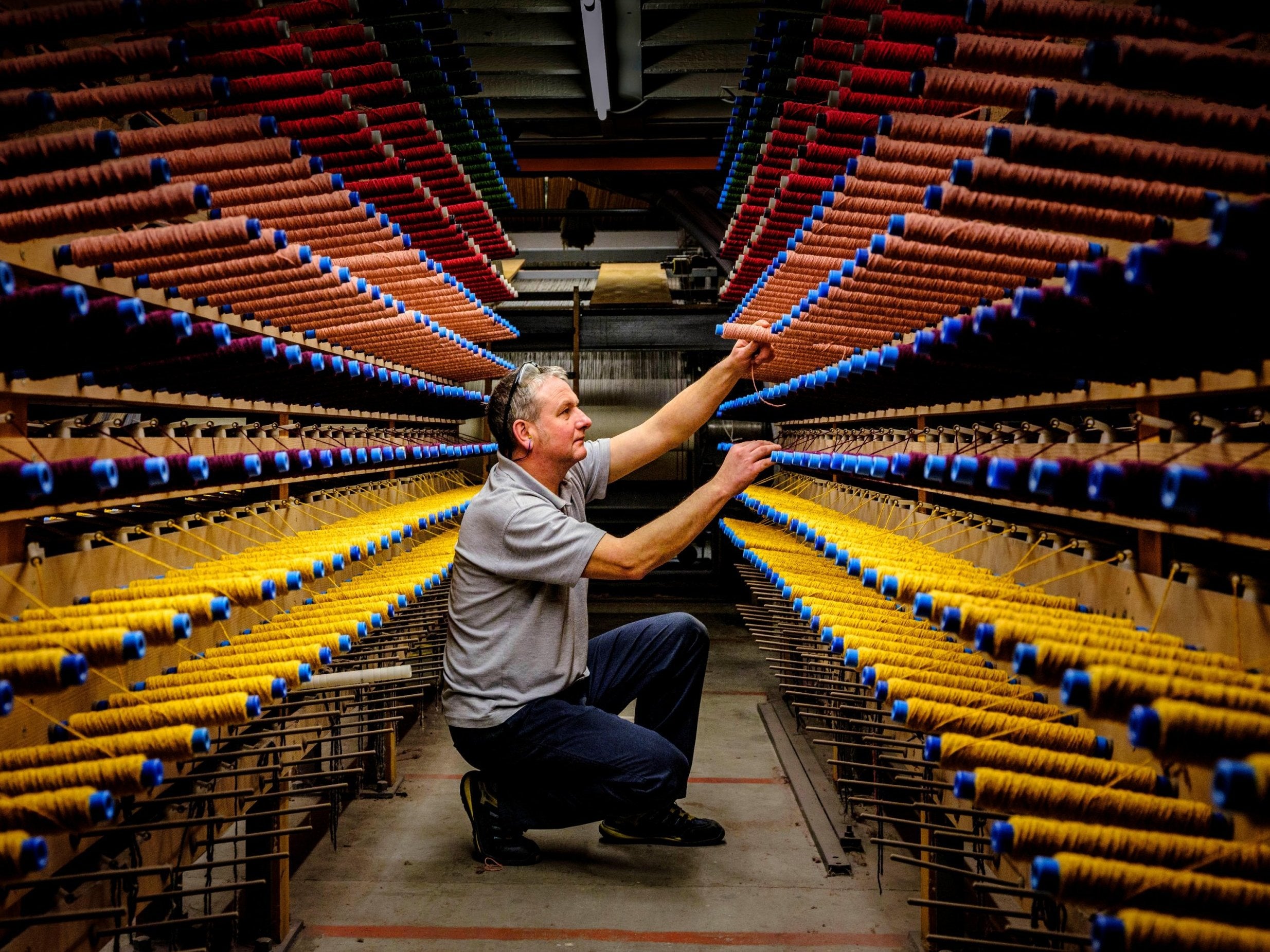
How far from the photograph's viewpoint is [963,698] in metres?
1.85

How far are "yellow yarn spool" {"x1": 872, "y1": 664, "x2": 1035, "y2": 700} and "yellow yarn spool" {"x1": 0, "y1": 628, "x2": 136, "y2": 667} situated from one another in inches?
53.9

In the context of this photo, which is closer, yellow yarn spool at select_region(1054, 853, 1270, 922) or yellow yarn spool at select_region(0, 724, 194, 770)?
yellow yarn spool at select_region(1054, 853, 1270, 922)

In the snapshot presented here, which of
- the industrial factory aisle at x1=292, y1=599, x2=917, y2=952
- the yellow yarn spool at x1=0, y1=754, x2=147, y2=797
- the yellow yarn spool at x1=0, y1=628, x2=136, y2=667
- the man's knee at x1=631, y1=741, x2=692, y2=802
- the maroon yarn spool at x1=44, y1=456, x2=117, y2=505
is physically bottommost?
the industrial factory aisle at x1=292, y1=599, x2=917, y2=952

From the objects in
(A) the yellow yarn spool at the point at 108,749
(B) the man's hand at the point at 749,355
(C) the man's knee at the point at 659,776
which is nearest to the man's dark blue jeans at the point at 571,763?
(C) the man's knee at the point at 659,776

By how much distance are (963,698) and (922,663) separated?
0.28m

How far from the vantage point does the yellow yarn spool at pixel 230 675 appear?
199 cm

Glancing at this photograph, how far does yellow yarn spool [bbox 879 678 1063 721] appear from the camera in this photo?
1833 mm

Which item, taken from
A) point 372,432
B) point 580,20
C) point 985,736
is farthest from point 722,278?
point 985,736

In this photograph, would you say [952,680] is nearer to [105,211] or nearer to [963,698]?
[963,698]

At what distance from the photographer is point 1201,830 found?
1380 millimetres

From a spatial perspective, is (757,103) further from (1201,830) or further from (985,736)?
(1201,830)

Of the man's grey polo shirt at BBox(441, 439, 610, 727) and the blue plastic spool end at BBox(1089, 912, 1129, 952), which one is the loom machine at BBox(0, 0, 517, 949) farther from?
the blue plastic spool end at BBox(1089, 912, 1129, 952)

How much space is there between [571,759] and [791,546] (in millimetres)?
1865

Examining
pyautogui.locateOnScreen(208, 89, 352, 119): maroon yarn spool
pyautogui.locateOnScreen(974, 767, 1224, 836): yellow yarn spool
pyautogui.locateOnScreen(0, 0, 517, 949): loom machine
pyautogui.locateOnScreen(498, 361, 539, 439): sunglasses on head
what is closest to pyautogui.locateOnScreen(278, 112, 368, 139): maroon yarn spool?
pyautogui.locateOnScreen(0, 0, 517, 949): loom machine
